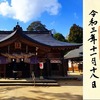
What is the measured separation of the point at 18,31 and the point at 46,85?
18.7 ft

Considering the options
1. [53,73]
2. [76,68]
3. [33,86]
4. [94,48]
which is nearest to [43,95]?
[33,86]

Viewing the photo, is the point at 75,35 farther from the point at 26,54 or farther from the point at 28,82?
the point at 28,82

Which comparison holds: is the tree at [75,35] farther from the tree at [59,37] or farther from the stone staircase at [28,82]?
the stone staircase at [28,82]

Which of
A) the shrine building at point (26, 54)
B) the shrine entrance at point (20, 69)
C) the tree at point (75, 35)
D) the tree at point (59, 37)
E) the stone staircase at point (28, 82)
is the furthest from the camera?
the tree at point (75, 35)

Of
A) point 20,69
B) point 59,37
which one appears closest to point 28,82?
point 20,69

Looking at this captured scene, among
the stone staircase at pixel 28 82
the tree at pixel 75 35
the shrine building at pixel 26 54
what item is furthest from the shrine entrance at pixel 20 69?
the tree at pixel 75 35

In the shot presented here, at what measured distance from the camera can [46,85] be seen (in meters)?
20.3

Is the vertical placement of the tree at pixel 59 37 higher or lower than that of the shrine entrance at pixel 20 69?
higher

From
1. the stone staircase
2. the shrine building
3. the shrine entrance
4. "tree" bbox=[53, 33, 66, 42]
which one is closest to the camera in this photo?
the stone staircase

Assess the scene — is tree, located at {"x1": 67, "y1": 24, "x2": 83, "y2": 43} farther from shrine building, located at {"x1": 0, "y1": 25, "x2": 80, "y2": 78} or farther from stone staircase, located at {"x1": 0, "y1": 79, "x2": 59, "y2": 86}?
A: stone staircase, located at {"x1": 0, "y1": 79, "x2": 59, "y2": 86}

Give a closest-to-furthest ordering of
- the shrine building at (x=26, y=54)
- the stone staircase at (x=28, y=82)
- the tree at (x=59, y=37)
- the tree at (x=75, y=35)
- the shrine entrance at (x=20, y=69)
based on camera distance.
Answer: the stone staircase at (x=28, y=82) < the shrine building at (x=26, y=54) < the shrine entrance at (x=20, y=69) < the tree at (x=59, y=37) < the tree at (x=75, y=35)

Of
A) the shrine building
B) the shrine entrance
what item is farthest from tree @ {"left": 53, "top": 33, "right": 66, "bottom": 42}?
the shrine entrance

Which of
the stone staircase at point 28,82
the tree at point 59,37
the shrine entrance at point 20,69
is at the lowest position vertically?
the stone staircase at point 28,82

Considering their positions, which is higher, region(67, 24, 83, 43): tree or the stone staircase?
region(67, 24, 83, 43): tree
